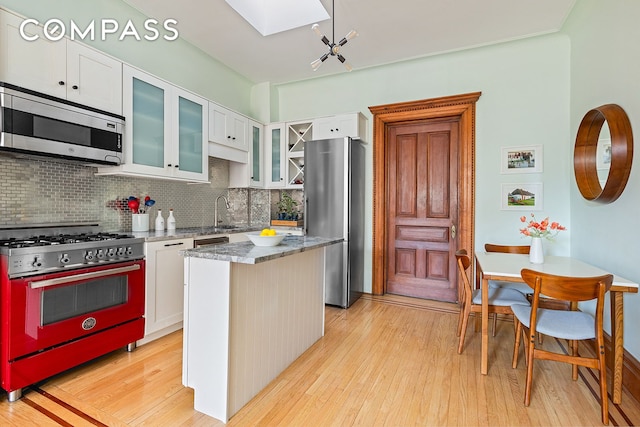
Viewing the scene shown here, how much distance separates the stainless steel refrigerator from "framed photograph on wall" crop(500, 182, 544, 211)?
1.68 metres

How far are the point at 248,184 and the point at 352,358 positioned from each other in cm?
264

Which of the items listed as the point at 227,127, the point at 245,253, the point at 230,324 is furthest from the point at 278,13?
the point at 230,324

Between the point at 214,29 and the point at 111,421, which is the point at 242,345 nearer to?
the point at 111,421

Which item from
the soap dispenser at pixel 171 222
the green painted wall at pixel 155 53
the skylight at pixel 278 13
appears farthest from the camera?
the soap dispenser at pixel 171 222

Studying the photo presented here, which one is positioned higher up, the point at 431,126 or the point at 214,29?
the point at 214,29

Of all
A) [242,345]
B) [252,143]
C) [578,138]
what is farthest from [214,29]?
[578,138]

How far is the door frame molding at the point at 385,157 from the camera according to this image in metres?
3.66

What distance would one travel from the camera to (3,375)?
1.80 metres

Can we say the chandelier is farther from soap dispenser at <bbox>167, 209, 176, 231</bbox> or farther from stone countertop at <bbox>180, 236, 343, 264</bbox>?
soap dispenser at <bbox>167, 209, 176, 231</bbox>

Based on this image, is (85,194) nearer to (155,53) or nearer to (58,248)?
(58,248)

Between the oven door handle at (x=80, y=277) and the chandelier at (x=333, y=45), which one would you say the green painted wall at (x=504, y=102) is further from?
the oven door handle at (x=80, y=277)

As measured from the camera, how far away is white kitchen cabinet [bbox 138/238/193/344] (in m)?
2.58

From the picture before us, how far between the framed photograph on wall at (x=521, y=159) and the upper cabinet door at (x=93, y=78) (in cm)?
391

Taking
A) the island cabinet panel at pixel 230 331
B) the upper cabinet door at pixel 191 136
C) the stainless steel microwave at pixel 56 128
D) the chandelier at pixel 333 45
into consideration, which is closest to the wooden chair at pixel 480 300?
the island cabinet panel at pixel 230 331
